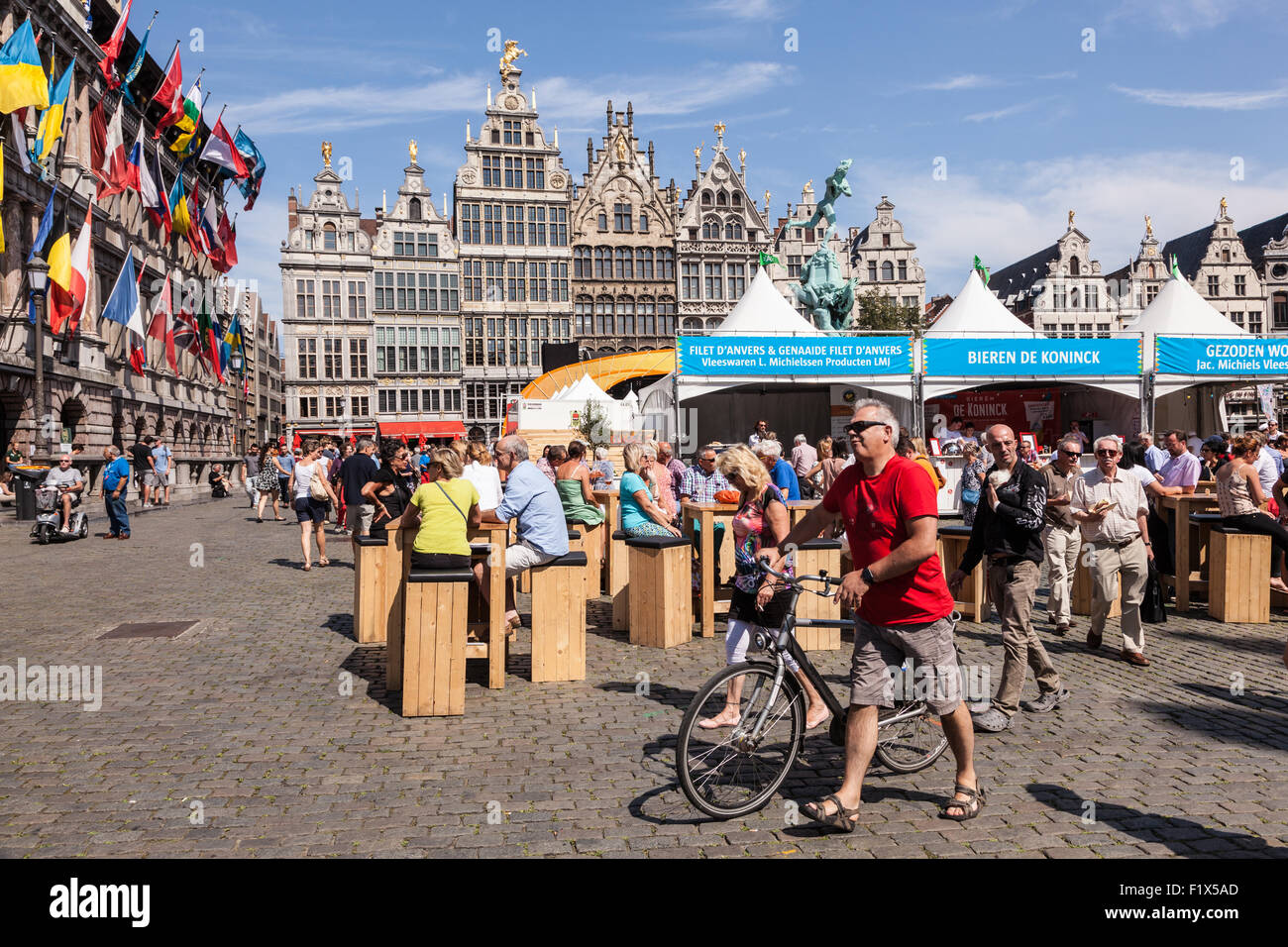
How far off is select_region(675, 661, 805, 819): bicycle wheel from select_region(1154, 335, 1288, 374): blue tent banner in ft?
59.9

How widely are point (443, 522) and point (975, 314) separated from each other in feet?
58.9

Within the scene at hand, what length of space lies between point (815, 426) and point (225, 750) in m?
21.6

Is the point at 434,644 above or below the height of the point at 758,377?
below

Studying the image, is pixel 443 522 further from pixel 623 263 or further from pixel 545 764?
pixel 623 263

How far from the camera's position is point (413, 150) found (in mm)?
52812

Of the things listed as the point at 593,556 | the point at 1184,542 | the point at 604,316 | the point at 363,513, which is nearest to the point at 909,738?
the point at 1184,542

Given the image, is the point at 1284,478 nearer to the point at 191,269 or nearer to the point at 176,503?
the point at 176,503

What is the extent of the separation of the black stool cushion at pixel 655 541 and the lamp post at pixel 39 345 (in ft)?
70.3

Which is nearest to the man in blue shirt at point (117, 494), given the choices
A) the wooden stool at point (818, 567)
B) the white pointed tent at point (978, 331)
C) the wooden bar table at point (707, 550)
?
the wooden bar table at point (707, 550)

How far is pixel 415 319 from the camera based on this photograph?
52.9m

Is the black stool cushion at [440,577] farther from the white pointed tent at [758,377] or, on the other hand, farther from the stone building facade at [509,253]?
the stone building facade at [509,253]

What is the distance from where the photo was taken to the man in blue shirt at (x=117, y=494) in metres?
17.1
